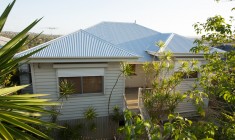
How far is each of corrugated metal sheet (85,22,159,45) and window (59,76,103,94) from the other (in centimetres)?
475

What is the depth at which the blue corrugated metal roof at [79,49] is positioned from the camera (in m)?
9.13

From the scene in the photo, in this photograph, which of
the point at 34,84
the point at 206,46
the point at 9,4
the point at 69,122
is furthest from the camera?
the point at 69,122

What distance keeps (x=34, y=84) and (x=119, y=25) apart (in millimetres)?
9546

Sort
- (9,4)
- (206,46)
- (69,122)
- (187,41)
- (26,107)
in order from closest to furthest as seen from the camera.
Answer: (26,107) → (9,4) → (206,46) → (69,122) → (187,41)

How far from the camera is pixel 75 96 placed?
10.0 m

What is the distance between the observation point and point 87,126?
10406 mm

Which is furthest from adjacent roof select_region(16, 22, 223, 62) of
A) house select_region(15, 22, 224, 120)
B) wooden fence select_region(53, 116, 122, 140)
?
wooden fence select_region(53, 116, 122, 140)

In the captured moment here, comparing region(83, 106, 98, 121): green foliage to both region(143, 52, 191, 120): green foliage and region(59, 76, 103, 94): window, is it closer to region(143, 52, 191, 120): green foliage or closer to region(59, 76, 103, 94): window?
region(59, 76, 103, 94): window

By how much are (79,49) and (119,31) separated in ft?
22.3

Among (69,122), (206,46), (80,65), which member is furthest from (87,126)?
(206,46)

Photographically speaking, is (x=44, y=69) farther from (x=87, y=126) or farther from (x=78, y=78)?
(x=87, y=126)

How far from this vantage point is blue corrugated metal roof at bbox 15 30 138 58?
913 cm

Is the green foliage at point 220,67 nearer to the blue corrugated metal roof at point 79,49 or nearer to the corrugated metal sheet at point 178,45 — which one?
the blue corrugated metal roof at point 79,49

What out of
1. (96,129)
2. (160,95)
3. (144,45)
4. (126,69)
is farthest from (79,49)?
(144,45)
